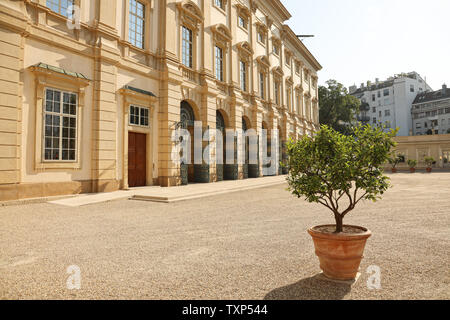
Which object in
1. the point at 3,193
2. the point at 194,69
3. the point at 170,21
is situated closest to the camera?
the point at 3,193

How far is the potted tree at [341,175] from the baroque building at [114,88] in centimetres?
965

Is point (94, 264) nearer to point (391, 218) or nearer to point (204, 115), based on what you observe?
point (391, 218)

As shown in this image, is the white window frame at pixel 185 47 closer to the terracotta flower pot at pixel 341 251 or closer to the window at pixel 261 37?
the window at pixel 261 37

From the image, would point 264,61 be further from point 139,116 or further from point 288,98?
point 139,116

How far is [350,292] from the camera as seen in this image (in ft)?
10.00

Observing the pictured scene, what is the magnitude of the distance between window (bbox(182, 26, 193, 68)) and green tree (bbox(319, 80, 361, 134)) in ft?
116

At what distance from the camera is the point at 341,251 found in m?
3.25

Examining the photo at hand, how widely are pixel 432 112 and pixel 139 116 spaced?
2829 inches

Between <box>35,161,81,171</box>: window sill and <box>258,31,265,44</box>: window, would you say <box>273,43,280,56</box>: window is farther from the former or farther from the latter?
<box>35,161,81,171</box>: window sill

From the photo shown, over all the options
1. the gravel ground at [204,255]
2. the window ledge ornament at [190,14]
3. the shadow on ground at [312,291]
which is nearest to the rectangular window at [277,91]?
the window ledge ornament at [190,14]

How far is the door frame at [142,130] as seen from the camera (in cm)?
1279

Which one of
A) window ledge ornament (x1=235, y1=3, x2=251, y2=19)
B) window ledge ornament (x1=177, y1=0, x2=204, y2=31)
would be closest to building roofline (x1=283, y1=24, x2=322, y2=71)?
window ledge ornament (x1=235, y1=3, x2=251, y2=19)

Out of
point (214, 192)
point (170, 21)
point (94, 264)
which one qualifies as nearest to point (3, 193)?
point (94, 264)

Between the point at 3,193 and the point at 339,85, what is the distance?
4928 cm
